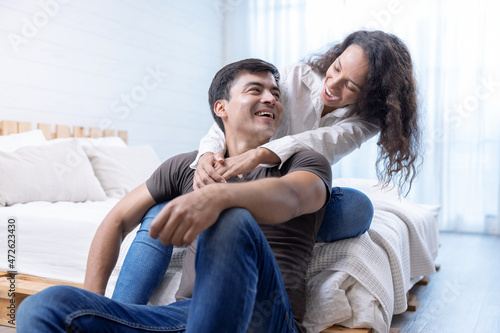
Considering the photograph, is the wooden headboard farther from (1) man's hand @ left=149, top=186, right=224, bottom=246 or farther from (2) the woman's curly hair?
(1) man's hand @ left=149, top=186, right=224, bottom=246

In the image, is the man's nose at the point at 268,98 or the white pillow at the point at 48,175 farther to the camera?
the white pillow at the point at 48,175

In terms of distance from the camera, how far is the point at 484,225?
4.45 meters

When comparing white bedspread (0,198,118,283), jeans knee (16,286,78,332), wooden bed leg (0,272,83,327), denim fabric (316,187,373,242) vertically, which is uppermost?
denim fabric (316,187,373,242)

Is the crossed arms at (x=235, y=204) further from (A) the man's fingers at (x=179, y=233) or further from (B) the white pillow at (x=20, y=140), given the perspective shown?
(B) the white pillow at (x=20, y=140)

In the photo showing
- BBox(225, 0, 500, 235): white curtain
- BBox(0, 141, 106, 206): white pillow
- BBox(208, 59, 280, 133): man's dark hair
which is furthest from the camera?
BBox(225, 0, 500, 235): white curtain

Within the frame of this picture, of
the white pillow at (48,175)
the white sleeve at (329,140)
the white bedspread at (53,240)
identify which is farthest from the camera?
the white pillow at (48,175)

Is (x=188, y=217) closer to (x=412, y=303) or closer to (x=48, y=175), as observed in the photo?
(x=412, y=303)

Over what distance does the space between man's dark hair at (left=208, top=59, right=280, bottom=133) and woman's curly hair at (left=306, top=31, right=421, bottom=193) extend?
33 centimetres

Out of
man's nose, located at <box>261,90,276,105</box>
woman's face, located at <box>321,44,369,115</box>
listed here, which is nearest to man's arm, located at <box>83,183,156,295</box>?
man's nose, located at <box>261,90,276,105</box>

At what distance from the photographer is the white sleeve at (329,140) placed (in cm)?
138

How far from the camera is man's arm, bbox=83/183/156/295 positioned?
1406 mm

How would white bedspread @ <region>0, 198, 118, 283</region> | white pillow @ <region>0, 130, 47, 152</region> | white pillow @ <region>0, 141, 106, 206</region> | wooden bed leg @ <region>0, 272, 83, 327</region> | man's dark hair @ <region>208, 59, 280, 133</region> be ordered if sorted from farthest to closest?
white pillow @ <region>0, 130, 47, 152</region>
white pillow @ <region>0, 141, 106, 206</region>
white bedspread @ <region>0, 198, 118, 283</region>
wooden bed leg @ <region>0, 272, 83, 327</region>
man's dark hair @ <region>208, 59, 280, 133</region>

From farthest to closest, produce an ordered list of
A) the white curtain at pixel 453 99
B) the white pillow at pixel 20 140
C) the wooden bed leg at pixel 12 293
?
1. the white curtain at pixel 453 99
2. the white pillow at pixel 20 140
3. the wooden bed leg at pixel 12 293

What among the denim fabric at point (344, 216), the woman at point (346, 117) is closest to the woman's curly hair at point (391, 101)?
the woman at point (346, 117)
